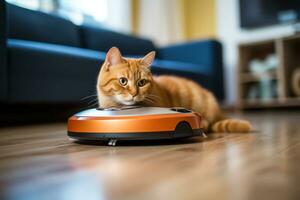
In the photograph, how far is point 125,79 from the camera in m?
1.05

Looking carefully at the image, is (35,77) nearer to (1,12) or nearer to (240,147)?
(1,12)

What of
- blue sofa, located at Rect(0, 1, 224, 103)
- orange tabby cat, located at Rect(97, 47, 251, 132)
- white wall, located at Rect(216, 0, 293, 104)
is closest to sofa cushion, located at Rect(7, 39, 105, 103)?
blue sofa, located at Rect(0, 1, 224, 103)

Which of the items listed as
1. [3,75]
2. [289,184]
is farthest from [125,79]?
[3,75]

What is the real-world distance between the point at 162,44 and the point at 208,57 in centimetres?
80

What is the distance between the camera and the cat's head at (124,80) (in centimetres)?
105

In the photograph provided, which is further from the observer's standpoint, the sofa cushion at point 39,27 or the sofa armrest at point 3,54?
the sofa cushion at point 39,27

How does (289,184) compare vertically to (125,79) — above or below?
below

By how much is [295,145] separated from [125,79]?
1.69ft

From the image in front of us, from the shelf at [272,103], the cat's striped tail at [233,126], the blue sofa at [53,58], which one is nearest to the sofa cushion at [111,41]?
the blue sofa at [53,58]

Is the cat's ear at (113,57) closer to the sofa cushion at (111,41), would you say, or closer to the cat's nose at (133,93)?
the cat's nose at (133,93)

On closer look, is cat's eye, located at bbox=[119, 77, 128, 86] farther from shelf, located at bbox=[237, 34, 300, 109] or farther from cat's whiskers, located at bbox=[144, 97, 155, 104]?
shelf, located at bbox=[237, 34, 300, 109]

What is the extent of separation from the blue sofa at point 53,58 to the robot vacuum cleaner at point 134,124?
2.75 feet

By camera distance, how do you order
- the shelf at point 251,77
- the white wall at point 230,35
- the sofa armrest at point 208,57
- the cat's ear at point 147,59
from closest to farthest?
the cat's ear at point 147,59
the sofa armrest at point 208,57
the shelf at point 251,77
the white wall at point 230,35

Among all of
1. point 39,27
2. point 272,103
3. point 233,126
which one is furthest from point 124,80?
point 272,103
